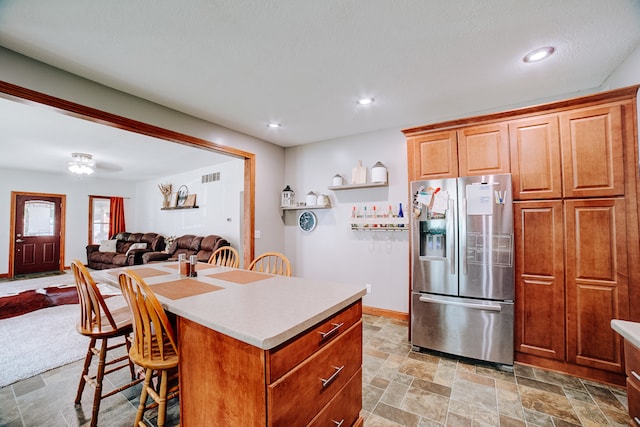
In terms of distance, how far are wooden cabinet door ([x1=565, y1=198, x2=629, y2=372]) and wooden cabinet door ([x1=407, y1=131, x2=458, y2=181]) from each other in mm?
986

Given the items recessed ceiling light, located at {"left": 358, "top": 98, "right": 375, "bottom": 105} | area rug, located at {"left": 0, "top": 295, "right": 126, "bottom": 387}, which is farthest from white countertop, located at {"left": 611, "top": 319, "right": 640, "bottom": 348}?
area rug, located at {"left": 0, "top": 295, "right": 126, "bottom": 387}

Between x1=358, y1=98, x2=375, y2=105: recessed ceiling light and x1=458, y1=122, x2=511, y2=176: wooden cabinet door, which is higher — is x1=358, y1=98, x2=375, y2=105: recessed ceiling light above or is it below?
above

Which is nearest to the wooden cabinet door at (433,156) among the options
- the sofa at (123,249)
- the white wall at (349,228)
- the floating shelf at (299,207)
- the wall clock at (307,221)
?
the white wall at (349,228)

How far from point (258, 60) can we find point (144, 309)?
73.3 inches

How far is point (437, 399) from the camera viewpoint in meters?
1.98

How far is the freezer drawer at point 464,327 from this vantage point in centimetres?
235

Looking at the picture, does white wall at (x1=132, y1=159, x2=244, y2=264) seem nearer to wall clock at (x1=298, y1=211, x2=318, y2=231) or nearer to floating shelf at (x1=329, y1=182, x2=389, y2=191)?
wall clock at (x1=298, y1=211, x2=318, y2=231)

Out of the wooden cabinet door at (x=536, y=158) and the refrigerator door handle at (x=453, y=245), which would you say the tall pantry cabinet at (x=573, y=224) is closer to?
the wooden cabinet door at (x=536, y=158)

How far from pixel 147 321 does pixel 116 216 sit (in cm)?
865

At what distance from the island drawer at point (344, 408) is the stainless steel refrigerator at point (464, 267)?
1.40 metres

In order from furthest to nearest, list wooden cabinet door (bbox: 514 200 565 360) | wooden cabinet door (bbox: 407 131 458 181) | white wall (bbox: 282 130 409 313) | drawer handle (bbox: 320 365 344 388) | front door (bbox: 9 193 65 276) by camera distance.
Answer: front door (bbox: 9 193 65 276)
white wall (bbox: 282 130 409 313)
wooden cabinet door (bbox: 407 131 458 181)
wooden cabinet door (bbox: 514 200 565 360)
drawer handle (bbox: 320 365 344 388)

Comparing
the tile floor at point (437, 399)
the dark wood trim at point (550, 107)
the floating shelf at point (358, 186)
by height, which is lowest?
the tile floor at point (437, 399)

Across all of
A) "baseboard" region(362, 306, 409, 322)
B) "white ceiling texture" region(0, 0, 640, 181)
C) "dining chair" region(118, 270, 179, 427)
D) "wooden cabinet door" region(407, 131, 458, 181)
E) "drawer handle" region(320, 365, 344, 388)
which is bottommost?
"baseboard" region(362, 306, 409, 322)

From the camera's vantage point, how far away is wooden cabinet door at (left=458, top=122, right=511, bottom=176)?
246 centimetres
